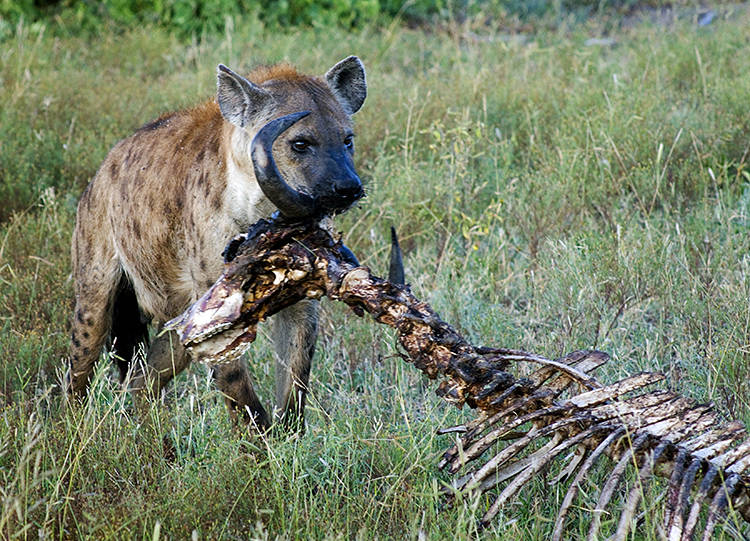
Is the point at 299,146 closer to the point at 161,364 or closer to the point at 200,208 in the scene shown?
the point at 200,208

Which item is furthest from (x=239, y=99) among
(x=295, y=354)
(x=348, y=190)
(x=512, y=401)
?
(x=512, y=401)

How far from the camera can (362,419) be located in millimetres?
3359

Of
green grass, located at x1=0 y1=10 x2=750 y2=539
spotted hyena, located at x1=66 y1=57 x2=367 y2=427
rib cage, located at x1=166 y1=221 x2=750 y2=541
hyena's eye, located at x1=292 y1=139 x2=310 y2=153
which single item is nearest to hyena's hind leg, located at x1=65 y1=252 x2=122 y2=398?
spotted hyena, located at x1=66 y1=57 x2=367 y2=427

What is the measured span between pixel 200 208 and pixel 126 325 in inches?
33.5

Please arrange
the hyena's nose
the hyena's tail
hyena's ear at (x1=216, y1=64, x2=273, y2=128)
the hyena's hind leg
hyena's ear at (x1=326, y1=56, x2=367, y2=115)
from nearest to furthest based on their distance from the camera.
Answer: the hyena's nose → hyena's ear at (x1=216, y1=64, x2=273, y2=128) → hyena's ear at (x1=326, y1=56, x2=367, y2=115) → the hyena's hind leg → the hyena's tail

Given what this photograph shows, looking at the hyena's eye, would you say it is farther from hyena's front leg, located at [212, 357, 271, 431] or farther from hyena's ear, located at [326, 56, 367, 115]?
hyena's front leg, located at [212, 357, 271, 431]

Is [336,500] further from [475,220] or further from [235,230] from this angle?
[475,220]

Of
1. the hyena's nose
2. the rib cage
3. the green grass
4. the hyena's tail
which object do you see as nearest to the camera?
the rib cage

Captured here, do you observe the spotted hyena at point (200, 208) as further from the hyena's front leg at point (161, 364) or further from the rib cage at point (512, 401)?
the rib cage at point (512, 401)

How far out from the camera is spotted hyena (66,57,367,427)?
3.36m

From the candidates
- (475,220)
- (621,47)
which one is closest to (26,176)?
(475,220)

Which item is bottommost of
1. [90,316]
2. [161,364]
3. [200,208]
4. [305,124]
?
[161,364]

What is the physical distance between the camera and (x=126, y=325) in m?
4.11

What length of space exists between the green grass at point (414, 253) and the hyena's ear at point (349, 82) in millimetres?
880
